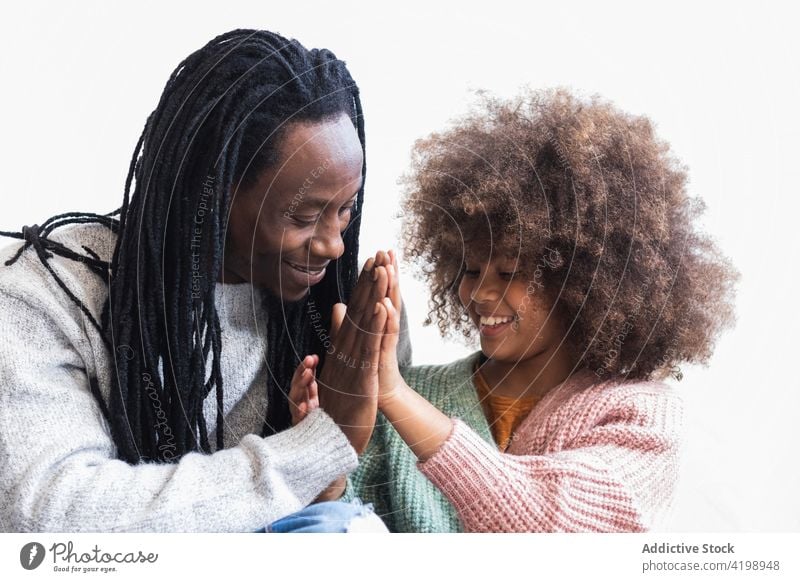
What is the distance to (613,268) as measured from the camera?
0.96 meters

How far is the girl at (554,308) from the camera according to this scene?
3.00 ft

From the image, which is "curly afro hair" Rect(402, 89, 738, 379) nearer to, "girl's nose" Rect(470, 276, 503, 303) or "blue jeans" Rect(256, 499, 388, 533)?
"girl's nose" Rect(470, 276, 503, 303)

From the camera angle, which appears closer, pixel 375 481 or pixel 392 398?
pixel 392 398

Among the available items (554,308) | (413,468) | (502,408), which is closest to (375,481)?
(413,468)

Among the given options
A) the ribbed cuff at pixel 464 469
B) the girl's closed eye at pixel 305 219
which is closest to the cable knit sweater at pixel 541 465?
the ribbed cuff at pixel 464 469

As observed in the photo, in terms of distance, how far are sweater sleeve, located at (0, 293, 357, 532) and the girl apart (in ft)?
0.35

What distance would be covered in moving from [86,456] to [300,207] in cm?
27

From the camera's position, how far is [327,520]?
887mm

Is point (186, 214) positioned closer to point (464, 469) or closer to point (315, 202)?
point (315, 202)

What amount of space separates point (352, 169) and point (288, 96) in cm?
8

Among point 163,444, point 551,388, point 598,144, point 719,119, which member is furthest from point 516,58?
point 163,444

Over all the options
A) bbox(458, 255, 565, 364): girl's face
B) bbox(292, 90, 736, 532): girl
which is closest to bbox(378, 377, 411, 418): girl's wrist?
bbox(292, 90, 736, 532): girl

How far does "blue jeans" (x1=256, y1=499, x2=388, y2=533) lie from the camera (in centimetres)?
88

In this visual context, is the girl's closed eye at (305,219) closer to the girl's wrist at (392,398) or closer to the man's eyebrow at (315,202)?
the man's eyebrow at (315,202)
